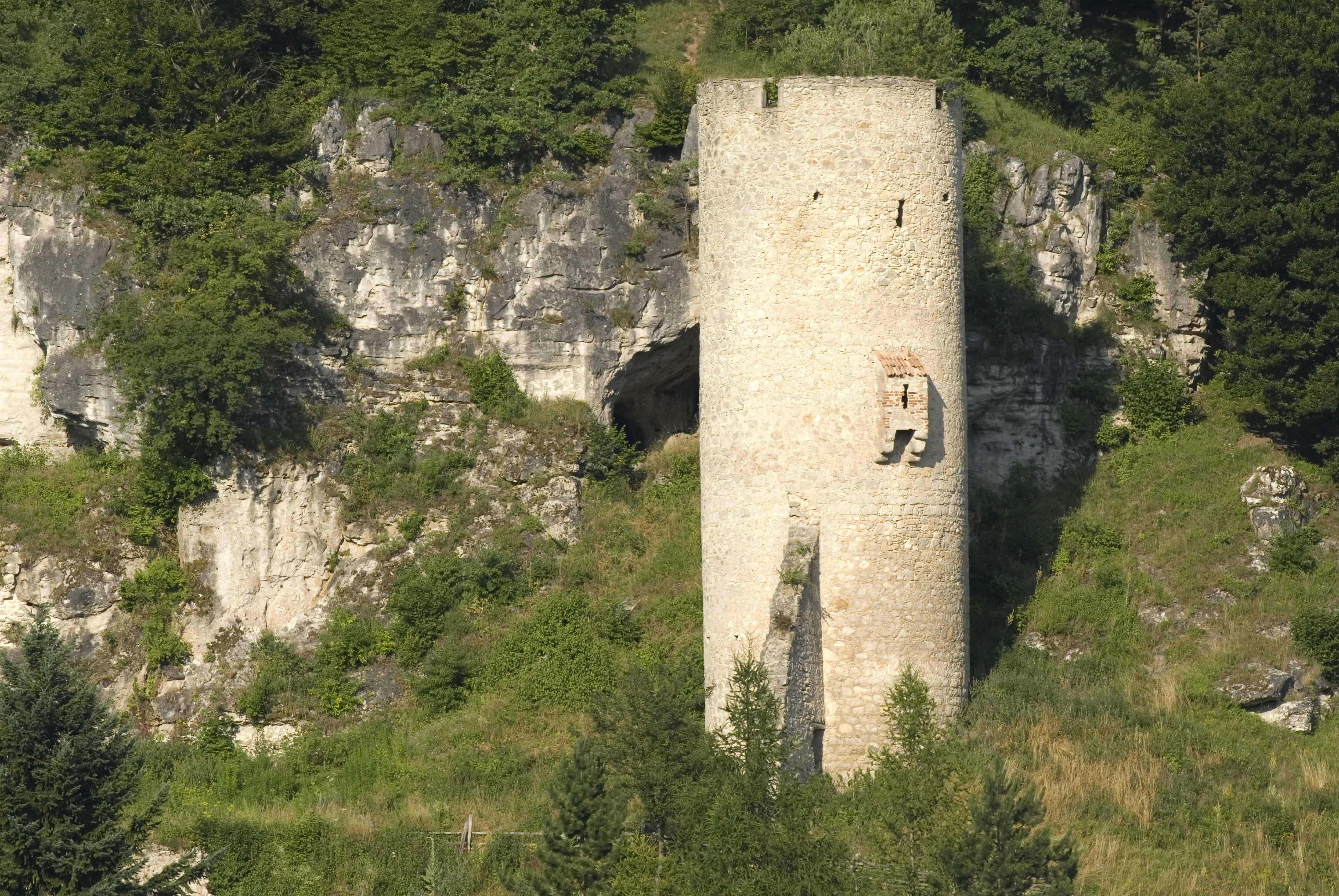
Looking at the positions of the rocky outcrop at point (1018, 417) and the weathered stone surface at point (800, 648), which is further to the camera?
the rocky outcrop at point (1018, 417)

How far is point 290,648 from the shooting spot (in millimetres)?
28219

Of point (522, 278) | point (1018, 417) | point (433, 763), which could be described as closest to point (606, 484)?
point (522, 278)

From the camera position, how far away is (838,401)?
Result: 2392cm

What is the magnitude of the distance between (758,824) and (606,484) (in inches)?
424

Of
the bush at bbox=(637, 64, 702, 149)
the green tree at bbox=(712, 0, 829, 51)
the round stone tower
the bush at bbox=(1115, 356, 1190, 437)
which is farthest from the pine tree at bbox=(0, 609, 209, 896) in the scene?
the green tree at bbox=(712, 0, 829, 51)

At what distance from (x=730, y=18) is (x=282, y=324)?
1119 cm

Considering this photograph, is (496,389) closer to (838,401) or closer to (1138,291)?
(838,401)

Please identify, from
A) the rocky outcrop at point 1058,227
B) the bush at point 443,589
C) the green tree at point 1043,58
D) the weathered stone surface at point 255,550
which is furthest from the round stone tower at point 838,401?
the green tree at point 1043,58

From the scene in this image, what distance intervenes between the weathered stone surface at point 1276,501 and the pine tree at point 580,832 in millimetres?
11921

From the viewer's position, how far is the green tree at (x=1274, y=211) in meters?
29.3

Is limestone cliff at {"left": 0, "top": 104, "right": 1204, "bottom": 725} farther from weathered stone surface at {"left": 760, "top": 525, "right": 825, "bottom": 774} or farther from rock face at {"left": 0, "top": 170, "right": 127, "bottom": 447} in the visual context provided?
weathered stone surface at {"left": 760, "top": 525, "right": 825, "bottom": 774}

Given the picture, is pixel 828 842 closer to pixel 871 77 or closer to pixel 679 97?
pixel 871 77

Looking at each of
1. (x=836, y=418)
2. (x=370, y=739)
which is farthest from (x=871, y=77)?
(x=370, y=739)

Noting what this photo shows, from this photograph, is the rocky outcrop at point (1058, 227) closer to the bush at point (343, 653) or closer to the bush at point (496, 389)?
the bush at point (496, 389)
